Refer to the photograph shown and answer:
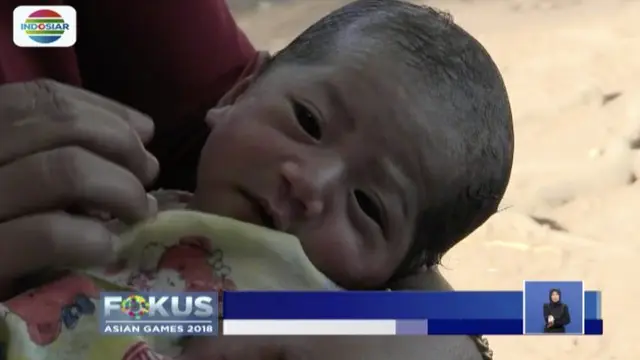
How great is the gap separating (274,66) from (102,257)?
7.0 inches

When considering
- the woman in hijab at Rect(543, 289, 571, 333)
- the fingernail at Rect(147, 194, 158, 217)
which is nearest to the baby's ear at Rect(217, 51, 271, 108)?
the fingernail at Rect(147, 194, 158, 217)

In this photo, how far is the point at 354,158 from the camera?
502 millimetres

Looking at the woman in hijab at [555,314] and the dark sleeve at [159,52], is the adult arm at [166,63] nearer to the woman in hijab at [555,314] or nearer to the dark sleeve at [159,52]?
the dark sleeve at [159,52]

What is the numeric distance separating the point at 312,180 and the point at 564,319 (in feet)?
0.60

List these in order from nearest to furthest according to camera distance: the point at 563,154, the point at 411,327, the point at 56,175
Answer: the point at 56,175 < the point at 411,327 < the point at 563,154

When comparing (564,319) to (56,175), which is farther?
(564,319)

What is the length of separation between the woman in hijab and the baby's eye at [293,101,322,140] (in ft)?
0.57

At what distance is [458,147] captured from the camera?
0.52 metres

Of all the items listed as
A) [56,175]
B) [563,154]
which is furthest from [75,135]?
[563,154]

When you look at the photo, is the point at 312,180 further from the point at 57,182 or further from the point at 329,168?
the point at 57,182

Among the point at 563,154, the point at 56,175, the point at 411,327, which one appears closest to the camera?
the point at 56,175

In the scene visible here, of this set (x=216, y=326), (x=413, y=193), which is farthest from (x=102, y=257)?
(x=413, y=193)

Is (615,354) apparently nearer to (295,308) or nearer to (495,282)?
(495,282)

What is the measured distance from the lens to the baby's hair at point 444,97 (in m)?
0.52
